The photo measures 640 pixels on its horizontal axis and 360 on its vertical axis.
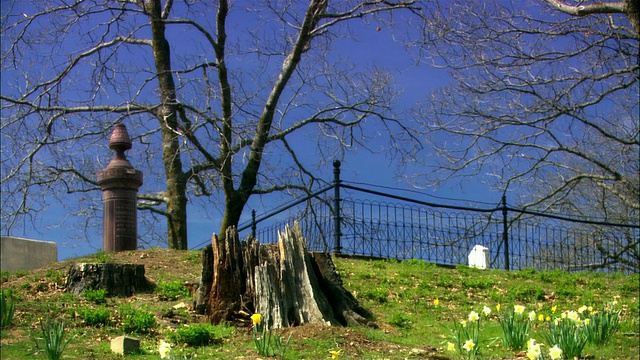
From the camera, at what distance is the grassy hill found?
275 inches

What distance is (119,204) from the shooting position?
13.0 m

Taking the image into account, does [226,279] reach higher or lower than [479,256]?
lower

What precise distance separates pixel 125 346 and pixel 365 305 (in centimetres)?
405

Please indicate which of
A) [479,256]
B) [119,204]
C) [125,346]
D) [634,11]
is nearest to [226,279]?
→ [125,346]

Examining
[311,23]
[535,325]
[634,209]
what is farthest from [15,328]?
[634,209]

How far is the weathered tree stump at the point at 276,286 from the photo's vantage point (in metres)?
7.98

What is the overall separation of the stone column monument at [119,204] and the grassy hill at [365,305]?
100 centimetres

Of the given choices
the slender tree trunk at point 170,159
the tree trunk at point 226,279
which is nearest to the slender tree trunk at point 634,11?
the tree trunk at point 226,279

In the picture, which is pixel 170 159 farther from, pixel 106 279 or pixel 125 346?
pixel 125 346

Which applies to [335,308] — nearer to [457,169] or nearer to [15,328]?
[15,328]

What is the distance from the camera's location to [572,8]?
12961 mm

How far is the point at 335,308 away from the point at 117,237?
20.1 feet

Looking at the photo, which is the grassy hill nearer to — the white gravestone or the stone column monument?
the stone column monument

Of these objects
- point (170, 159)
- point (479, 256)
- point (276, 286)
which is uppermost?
point (170, 159)
